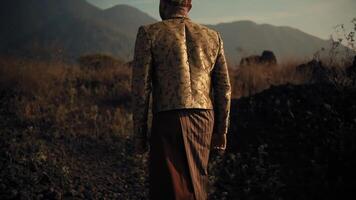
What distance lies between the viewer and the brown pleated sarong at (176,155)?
10.3 feet

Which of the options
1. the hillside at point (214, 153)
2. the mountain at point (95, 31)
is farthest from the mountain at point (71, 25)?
the hillside at point (214, 153)

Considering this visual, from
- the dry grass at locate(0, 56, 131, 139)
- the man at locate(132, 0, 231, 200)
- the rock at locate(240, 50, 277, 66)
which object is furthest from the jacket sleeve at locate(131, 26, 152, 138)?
the rock at locate(240, 50, 277, 66)

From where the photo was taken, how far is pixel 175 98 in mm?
3188

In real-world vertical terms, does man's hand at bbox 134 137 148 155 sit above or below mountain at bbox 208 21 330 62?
below

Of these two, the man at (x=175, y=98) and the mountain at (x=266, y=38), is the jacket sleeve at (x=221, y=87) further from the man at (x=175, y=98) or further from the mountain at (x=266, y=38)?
the mountain at (x=266, y=38)

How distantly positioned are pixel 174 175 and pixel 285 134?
13.9ft

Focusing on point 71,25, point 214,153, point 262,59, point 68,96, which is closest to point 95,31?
point 71,25

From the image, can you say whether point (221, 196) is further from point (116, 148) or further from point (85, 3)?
point (85, 3)

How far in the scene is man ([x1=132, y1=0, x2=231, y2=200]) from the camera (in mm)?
3174

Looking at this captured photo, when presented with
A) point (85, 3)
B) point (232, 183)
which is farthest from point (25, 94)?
point (85, 3)

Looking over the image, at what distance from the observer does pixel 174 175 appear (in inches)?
123

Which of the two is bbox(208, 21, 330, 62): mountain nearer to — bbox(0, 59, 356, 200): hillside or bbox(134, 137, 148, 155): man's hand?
bbox(0, 59, 356, 200): hillside

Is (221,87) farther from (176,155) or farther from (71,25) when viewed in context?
(71,25)

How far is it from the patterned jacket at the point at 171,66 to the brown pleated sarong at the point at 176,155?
86 mm
